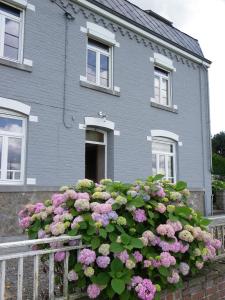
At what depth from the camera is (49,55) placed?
365 inches

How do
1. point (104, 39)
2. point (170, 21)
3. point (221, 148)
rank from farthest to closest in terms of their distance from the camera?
point (221, 148) < point (170, 21) < point (104, 39)

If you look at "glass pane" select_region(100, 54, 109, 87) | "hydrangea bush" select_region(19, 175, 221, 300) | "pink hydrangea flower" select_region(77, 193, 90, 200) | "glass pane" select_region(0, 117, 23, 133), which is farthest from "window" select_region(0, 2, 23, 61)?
"pink hydrangea flower" select_region(77, 193, 90, 200)

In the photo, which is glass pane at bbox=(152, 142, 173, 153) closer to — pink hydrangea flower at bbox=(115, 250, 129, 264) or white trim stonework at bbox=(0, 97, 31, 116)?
white trim stonework at bbox=(0, 97, 31, 116)

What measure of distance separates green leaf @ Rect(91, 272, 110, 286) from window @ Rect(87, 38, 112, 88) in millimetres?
8468

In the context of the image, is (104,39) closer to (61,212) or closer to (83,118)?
(83,118)

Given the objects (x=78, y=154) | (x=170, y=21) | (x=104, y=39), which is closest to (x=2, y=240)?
(x=78, y=154)

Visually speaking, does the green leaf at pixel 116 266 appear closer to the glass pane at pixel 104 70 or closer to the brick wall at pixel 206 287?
the brick wall at pixel 206 287

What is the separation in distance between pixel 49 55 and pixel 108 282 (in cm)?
781

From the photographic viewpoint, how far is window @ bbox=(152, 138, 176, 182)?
40.2 feet

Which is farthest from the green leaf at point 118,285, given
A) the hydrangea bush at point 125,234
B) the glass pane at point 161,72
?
the glass pane at point 161,72

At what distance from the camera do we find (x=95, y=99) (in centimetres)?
1019

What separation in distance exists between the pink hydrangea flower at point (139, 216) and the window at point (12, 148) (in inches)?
230

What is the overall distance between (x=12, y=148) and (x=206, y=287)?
6185 millimetres

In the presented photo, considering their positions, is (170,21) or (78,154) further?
(170,21)
